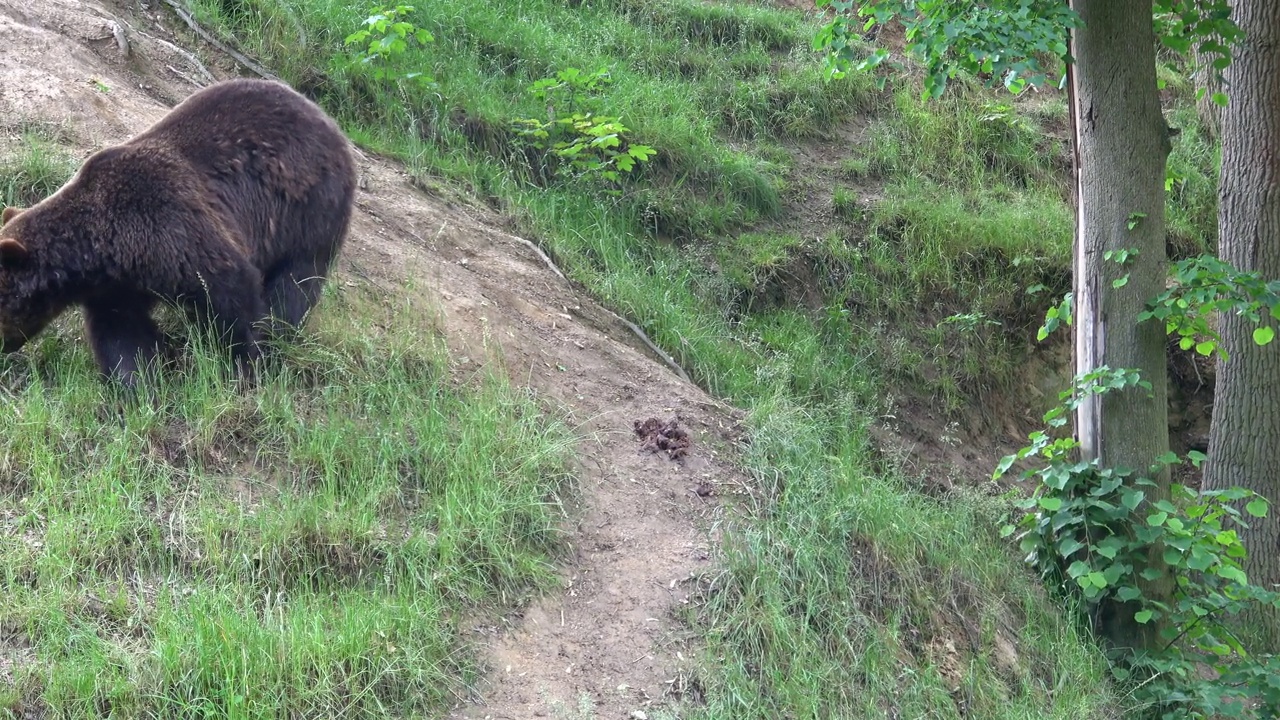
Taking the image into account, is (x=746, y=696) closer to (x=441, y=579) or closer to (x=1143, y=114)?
(x=441, y=579)

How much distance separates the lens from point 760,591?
18.0ft

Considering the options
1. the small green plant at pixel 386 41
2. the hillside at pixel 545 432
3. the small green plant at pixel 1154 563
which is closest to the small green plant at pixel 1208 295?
the small green plant at pixel 1154 563

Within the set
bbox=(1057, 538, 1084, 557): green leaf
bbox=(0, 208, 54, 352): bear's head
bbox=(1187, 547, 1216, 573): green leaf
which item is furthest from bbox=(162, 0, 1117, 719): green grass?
bbox=(0, 208, 54, 352): bear's head

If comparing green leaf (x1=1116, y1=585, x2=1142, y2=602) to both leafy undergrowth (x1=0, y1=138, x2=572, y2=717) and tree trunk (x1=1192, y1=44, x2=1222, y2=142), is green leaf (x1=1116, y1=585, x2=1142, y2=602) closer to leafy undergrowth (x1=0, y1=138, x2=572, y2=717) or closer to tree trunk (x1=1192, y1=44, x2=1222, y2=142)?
leafy undergrowth (x1=0, y1=138, x2=572, y2=717)

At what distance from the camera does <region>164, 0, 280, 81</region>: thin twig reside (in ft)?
28.9

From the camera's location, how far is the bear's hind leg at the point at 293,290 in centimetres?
607

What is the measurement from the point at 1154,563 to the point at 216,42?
746cm

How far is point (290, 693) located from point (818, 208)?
7.05 metres

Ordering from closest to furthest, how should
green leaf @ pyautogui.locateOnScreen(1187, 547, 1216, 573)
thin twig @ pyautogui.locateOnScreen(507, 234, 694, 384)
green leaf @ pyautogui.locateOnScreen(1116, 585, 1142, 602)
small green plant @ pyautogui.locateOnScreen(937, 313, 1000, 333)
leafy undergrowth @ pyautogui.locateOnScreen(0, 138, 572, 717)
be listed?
leafy undergrowth @ pyautogui.locateOnScreen(0, 138, 572, 717)
green leaf @ pyautogui.locateOnScreen(1187, 547, 1216, 573)
green leaf @ pyautogui.locateOnScreen(1116, 585, 1142, 602)
thin twig @ pyautogui.locateOnScreen(507, 234, 694, 384)
small green plant @ pyautogui.locateOnScreen(937, 313, 1000, 333)

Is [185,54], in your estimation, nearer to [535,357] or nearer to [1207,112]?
[535,357]

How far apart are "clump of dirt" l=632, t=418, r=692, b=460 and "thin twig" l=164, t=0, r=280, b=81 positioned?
4351 mm

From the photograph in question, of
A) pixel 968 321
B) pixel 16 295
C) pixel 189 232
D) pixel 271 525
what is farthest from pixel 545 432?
pixel 968 321

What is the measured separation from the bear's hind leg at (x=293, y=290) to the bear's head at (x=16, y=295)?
1.05 m

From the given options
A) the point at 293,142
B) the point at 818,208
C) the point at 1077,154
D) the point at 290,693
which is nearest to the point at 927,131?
the point at 818,208
